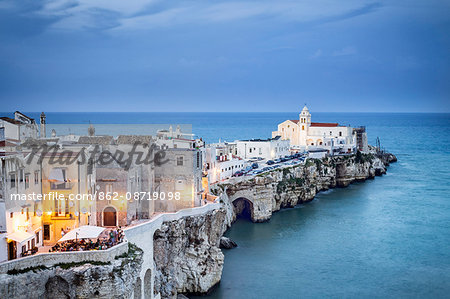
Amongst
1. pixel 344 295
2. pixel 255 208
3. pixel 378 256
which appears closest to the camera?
pixel 344 295

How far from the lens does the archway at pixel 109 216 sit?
32.7 m

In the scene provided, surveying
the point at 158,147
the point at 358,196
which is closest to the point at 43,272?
the point at 158,147

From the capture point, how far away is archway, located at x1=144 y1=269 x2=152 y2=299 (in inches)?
1189

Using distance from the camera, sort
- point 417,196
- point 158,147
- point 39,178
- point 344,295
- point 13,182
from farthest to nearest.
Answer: point 417,196, point 158,147, point 344,295, point 39,178, point 13,182

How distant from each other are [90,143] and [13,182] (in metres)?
9.41

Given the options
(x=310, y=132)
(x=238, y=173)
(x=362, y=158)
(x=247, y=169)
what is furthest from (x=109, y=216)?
(x=310, y=132)

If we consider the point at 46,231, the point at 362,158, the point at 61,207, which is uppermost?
the point at 61,207

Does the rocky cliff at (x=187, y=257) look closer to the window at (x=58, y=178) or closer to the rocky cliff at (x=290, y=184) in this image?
the window at (x=58, y=178)

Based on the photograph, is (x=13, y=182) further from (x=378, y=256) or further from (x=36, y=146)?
(x=378, y=256)

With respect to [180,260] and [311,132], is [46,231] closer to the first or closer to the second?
[180,260]

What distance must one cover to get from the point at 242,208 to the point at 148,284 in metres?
26.7

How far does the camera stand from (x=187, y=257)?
3500 cm

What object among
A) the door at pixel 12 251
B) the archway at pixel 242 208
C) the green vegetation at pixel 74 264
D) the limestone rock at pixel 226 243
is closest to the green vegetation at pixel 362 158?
the archway at pixel 242 208

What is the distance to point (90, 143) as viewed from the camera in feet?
118
